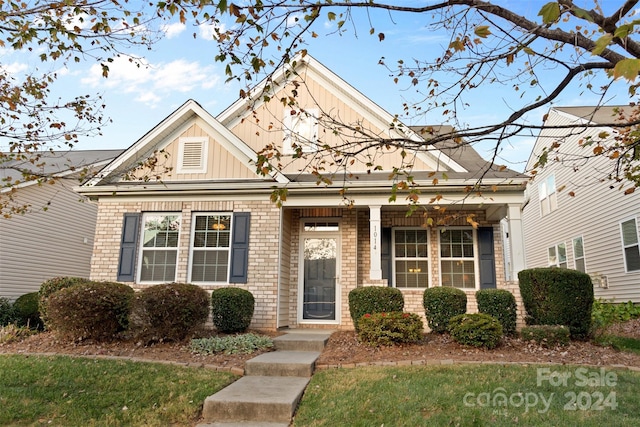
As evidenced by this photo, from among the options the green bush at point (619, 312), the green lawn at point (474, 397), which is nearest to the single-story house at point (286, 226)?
the green lawn at point (474, 397)

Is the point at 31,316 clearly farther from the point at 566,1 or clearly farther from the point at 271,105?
the point at 566,1

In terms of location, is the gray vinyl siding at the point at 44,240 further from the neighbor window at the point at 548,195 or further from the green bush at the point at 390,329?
the neighbor window at the point at 548,195

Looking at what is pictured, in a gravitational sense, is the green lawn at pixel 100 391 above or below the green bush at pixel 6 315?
below

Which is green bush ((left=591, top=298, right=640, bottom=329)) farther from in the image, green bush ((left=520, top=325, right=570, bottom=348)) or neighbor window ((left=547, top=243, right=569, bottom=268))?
green bush ((left=520, top=325, right=570, bottom=348))

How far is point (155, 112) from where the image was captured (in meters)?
9.65

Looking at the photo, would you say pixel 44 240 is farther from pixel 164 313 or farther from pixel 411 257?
pixel 411 257

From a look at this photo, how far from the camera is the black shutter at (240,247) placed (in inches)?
369

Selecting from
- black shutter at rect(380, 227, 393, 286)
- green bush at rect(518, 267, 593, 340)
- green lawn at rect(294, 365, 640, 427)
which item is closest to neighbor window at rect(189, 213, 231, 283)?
black shutter at rect(380, 227, 393, 286)

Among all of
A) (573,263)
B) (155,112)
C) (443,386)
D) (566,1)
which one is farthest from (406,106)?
(573,263)

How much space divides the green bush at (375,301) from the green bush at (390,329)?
0.80 m

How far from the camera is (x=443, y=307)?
803 centimetres

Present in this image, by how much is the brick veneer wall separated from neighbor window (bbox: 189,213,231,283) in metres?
0.17

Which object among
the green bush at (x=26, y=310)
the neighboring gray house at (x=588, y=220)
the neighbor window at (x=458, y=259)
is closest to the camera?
the neighbor window at (x=458, y=259)

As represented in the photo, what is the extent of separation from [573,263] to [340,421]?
14.1 metres
